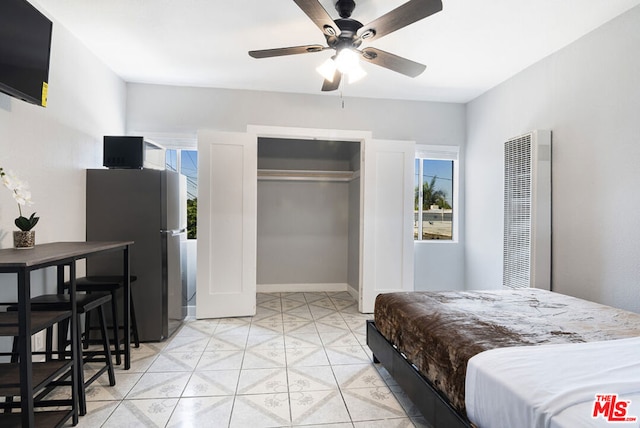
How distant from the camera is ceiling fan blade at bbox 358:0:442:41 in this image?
1.78 m

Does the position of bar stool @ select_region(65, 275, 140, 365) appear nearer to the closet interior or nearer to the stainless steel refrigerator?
the stainless steel refrigerator

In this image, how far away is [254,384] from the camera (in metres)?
2.40

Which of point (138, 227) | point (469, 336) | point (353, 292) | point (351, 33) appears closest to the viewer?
point (469, 336)

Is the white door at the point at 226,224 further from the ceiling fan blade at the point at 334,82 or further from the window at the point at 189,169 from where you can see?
the ceiling fan blade at the point at 334,82

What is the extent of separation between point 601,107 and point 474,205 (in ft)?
6.23

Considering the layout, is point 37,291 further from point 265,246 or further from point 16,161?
point 265,246

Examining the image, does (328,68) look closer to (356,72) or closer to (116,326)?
(356,72)

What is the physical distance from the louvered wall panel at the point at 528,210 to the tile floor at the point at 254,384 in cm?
177

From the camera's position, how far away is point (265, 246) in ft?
17.0

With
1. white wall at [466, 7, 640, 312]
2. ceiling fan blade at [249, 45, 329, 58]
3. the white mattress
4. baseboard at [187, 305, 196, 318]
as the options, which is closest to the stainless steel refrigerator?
baseboard at [187, 305, 196, 318]

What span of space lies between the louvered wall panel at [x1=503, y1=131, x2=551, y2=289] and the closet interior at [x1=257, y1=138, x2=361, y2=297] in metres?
2.20

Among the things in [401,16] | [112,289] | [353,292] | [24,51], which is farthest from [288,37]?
[353,292]

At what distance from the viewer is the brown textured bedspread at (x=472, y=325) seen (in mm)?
1603

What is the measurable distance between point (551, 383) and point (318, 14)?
2.10m
